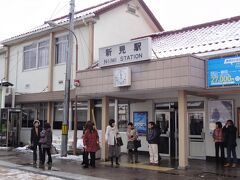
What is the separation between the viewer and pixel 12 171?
40.7ft

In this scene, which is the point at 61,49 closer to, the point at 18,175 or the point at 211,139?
the point at 211,139

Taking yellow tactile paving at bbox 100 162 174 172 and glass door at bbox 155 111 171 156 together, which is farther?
glass door at bbox 155 111 171 156

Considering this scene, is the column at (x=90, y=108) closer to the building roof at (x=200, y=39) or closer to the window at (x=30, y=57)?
the building roof at (x=200, y=39)

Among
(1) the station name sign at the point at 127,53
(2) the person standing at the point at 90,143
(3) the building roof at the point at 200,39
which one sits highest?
(3) the building roof at the point at 200,39

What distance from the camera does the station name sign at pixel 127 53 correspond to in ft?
42.3

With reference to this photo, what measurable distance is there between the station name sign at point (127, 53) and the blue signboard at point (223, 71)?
7.20 ft

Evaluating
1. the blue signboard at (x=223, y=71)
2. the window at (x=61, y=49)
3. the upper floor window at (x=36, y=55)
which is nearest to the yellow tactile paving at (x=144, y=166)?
the blue signboard at (x=223, y=71)

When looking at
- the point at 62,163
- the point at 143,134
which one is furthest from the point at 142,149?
the point at 62,163

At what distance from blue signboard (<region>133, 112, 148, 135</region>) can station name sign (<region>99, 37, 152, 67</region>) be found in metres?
4.01

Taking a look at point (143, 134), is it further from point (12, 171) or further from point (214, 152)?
point (12, 171)

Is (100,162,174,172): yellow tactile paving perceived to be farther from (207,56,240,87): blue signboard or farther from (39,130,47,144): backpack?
(207,56,240,87): blue signboard

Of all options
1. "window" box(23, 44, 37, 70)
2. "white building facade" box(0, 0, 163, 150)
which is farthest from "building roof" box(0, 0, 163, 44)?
"window" box(23, 44, 37, 70)

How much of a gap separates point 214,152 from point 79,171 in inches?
223

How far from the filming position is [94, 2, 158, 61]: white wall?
19141 millimetres
